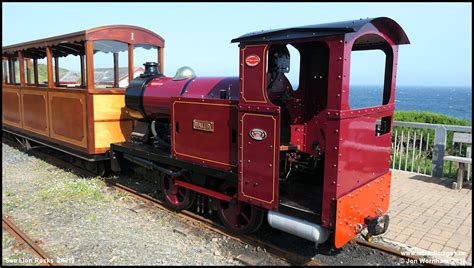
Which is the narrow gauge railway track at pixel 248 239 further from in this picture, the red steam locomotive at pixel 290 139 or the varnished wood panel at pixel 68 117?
the varnished wood panel at pixel 68 117

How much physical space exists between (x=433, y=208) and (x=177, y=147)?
4120 mm

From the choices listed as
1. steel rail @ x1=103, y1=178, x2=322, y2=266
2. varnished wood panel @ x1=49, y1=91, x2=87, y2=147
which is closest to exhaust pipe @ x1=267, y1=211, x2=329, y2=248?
steel rail @ x1=103, y1=178, x2=322, y2=266

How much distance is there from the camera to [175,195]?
6082 millimetres

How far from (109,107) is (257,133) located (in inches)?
175

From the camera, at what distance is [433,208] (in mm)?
6020

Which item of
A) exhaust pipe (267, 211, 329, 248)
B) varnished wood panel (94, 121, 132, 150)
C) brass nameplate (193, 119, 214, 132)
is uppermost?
brass nameplate (193, 119, 214, 132)

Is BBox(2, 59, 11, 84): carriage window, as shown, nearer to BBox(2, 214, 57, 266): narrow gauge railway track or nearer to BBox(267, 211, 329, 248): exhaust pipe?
BBox(2, 214, 57, 266): narrow gauge railway track

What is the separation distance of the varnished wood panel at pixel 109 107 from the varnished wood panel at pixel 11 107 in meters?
4.83

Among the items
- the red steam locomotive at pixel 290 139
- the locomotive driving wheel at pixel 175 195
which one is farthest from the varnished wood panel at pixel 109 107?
the locomotive driving wheel at pixel 175 195

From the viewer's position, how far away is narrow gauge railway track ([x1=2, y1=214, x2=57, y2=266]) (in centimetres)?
415

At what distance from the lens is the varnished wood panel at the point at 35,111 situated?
9250 millimetres

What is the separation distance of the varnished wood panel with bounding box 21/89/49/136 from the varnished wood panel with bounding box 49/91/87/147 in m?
0.40

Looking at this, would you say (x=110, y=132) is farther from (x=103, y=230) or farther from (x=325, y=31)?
(x=325, y=31)

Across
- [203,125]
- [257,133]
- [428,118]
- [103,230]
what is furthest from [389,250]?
[428,118]
